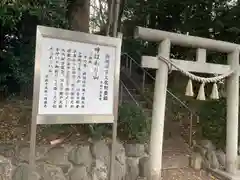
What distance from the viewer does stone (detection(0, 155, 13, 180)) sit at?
3.69 metres

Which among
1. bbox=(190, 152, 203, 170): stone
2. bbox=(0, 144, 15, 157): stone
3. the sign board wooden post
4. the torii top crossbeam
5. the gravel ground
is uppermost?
the torii top crossbeam

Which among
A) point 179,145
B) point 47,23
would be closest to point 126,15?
point 47,23

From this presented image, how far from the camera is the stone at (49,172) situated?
12.8 ft

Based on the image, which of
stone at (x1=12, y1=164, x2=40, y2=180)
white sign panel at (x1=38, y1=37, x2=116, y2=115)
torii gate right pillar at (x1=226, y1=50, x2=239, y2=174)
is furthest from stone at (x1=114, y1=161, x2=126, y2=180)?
torii gate right pillar at (x1=226, y1=50, x2=239, y2=174)

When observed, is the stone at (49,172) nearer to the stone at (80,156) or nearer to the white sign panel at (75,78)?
the stone at (80,156)

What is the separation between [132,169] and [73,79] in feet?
6.67

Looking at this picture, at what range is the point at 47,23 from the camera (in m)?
5.53

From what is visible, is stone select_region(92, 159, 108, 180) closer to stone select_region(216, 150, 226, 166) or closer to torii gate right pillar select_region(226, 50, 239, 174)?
torii gate right pillar select_region(226, 50, 239, 174)

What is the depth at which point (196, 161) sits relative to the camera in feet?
18.4

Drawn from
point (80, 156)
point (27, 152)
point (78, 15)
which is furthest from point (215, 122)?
point (27, 152)

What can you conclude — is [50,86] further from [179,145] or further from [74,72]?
[179,145]

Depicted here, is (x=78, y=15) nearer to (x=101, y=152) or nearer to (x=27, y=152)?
(x=101, y=152)

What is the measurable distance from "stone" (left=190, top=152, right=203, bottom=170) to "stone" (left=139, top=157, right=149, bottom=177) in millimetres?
1334

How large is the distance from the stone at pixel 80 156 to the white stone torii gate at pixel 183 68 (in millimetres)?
1012
